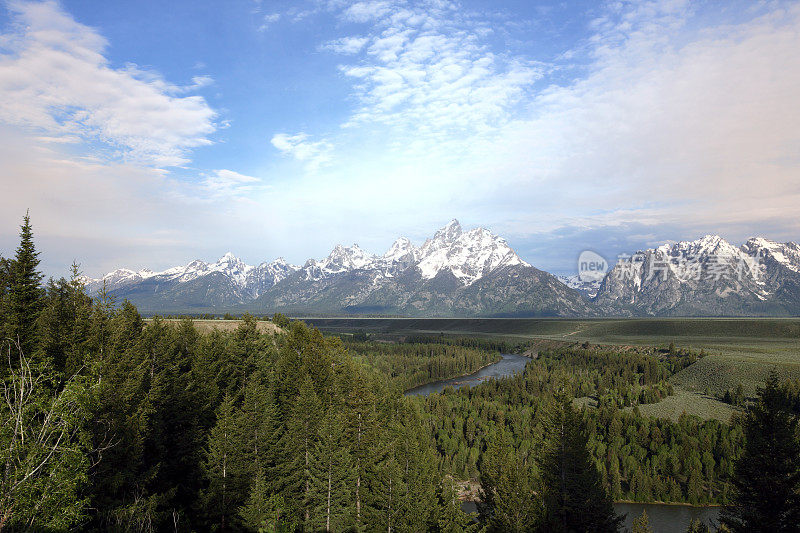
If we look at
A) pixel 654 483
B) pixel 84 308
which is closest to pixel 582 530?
pixel 84 308

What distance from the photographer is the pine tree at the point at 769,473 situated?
2897cm

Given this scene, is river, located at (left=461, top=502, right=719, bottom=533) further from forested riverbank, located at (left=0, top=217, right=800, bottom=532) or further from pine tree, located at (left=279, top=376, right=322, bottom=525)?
pine tree, located at (left=279, top=376, right=322, bottom=525)

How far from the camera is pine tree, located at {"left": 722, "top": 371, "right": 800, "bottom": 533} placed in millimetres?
28969

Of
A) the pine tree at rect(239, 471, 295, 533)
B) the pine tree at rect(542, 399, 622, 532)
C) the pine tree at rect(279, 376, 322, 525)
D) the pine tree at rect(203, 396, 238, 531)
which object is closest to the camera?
the pine tree at rect(239, 471, 295, 533)

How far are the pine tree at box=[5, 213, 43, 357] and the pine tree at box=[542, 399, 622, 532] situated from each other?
5324 cm

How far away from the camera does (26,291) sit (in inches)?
1737

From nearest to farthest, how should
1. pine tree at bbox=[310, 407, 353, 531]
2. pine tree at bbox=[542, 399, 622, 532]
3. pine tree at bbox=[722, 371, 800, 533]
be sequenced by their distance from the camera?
pine tree at bbox=[722, 371, 800, 533] → pine tree at bbox=[542, 399, 622, 532] → pine tree at bbox=[310, 407, 353, 531]

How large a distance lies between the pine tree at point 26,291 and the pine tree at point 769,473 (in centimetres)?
6497

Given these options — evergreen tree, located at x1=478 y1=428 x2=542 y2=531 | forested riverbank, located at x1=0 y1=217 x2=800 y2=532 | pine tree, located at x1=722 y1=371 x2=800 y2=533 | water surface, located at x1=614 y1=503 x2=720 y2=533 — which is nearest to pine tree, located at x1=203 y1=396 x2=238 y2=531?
forested riverbank, located at x1=0 y1=217 x2=800 y2=532

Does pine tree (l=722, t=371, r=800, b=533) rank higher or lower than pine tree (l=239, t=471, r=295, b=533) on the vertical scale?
higher

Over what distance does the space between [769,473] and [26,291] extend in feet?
233

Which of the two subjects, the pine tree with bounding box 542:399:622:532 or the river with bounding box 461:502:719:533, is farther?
the river with bounding box 461:502:719:533

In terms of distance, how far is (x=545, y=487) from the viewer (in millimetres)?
39688

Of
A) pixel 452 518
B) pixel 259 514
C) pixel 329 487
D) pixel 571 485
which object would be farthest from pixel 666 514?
pixel 259 514
